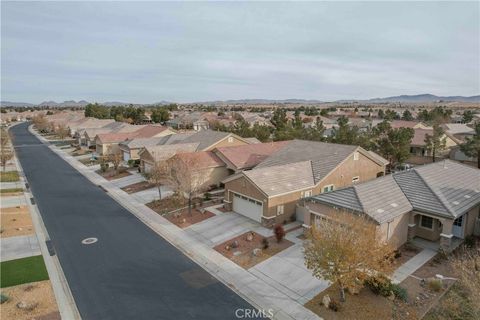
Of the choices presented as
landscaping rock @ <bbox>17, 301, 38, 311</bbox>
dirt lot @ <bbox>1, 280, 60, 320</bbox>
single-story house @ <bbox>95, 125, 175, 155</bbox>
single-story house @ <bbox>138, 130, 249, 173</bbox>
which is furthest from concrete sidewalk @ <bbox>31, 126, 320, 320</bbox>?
single-story house @ <bbox>95, 125, 175, 155</bbox>

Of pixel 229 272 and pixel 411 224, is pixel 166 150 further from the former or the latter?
pixel 411 224

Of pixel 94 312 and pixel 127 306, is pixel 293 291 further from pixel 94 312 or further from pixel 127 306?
pixel 94 312

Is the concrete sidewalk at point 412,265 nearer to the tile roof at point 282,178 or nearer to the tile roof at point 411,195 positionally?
the tile roof at point 411,195

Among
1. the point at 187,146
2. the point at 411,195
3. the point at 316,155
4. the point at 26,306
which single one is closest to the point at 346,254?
the point at 411,195

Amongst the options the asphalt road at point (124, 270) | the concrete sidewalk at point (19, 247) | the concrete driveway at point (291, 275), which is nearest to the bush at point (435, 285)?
the concrete driveway at point (291, 275)

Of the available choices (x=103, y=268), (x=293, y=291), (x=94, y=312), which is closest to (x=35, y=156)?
(x=103, y=268)

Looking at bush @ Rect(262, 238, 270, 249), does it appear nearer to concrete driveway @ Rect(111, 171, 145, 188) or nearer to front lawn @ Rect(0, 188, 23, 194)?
concrete driveway @ Rect(111, 171, 145, 188)

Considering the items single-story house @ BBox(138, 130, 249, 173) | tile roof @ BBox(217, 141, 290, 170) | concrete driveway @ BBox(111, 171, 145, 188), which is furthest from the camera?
single-story house @ BBox(138, 130, 249, 173)

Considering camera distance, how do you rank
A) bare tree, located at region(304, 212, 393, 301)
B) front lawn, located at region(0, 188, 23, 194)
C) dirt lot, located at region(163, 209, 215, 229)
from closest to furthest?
bare tree, located at region(304, 212, 393, 301) < dirt lot, located at region(163, 209, 215, 229) < front lawn, located at region(0, 188, 23, 194)
